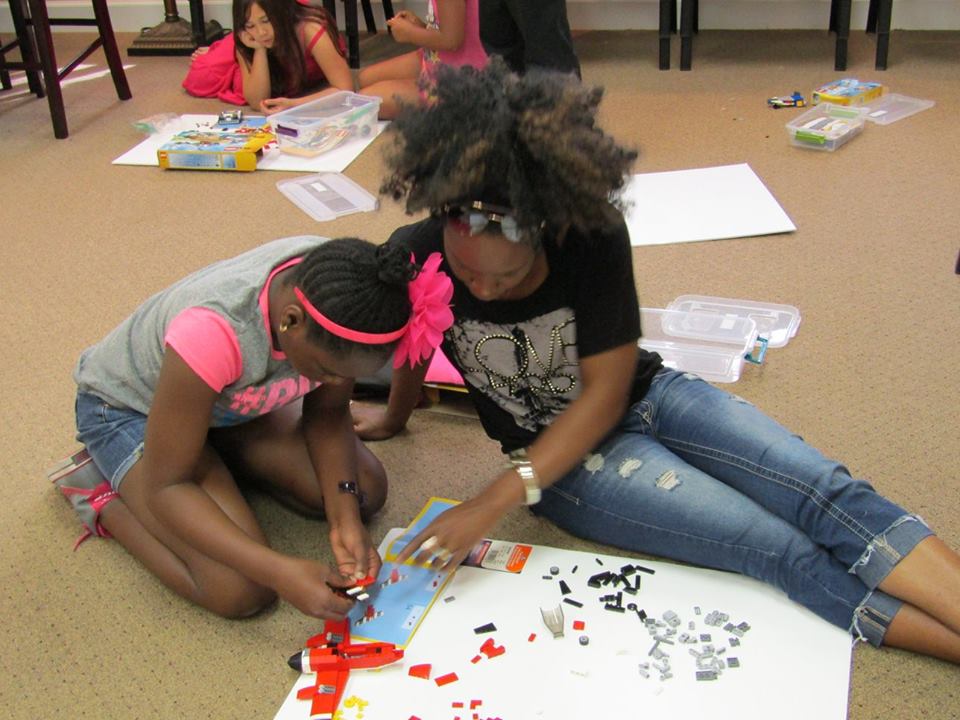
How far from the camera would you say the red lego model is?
1.11 meters

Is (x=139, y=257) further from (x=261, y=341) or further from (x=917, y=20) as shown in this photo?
(x=917, y=20)

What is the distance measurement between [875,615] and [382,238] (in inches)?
56.1

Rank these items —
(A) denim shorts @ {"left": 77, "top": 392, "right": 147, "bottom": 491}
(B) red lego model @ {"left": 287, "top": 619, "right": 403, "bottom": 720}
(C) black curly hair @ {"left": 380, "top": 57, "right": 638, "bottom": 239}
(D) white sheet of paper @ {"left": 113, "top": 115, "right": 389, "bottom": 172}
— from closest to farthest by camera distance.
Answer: (C) black curly hair @ {"left": 380, "top": 57, "right": 638, "bottom": 239}, (B) red lego model @ {"left": 287, "top": 619, "right": 403, "bottom": 720}, (A) denim shorts @ {"left": 77, "top": 392, "right": 147, "bottom": 491}, (D) white sheet of paper @ {"left": 113, "top": 115, "right": 389, "bottom": 172}

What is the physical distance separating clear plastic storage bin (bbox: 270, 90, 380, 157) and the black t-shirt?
164 cm

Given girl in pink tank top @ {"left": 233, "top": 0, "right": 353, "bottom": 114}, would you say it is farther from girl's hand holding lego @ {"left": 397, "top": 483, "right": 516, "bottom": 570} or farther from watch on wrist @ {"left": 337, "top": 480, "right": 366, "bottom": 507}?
girl's hand holding lego @ {"left": 397, "top": 483, "right": 516, "bottom": 570}

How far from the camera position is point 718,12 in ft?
11.8

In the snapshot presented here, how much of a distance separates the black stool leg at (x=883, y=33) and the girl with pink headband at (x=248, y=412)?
7.86 ft

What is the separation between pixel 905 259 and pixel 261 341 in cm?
143

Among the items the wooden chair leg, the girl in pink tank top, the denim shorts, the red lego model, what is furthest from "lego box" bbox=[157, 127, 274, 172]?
the red lego model

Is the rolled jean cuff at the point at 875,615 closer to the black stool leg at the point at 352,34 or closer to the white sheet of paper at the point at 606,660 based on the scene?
the white sheet of paper at the point at 606,660

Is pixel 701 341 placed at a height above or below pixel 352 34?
below

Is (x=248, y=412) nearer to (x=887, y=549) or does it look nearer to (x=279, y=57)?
(x=887, y=549)

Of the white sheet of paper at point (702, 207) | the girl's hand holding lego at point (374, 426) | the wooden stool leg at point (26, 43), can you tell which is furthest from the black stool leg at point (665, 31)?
the girl's hand holding lego at point (374, 426)

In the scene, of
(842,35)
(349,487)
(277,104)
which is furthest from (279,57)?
(349,487)
